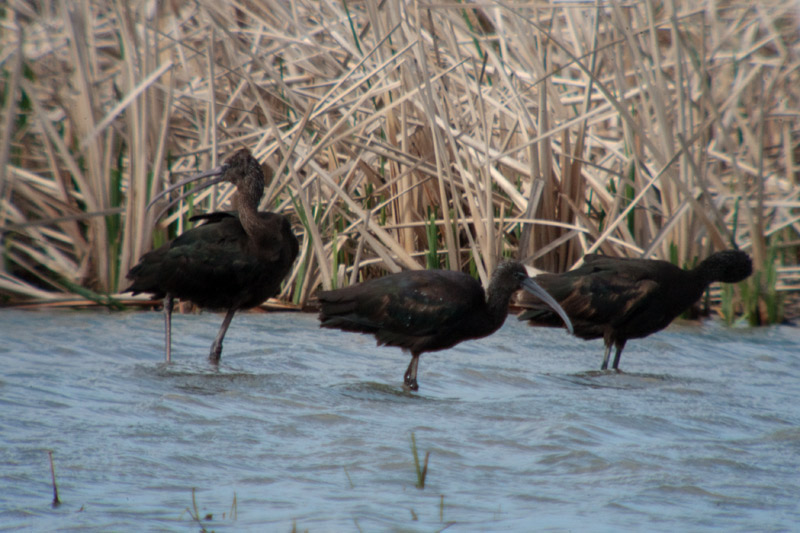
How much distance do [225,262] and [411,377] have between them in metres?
1.30

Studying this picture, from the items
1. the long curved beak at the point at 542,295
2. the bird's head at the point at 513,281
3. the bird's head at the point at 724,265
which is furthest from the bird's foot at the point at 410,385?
the bird's head at the point at 724,265

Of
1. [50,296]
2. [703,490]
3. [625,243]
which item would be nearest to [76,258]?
[50,296]

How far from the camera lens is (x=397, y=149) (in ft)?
22.0

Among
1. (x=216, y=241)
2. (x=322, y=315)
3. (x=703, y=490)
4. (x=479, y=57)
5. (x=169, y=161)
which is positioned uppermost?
(x=479, y=57)

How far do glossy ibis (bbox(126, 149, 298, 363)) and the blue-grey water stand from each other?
1.05ft

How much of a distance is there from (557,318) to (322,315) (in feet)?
4.96

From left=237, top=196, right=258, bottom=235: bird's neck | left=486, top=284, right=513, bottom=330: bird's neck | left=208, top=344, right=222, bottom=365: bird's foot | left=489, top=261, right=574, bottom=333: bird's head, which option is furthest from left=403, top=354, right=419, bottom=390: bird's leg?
left=237, top=196, right=258, bottom=235: bird's neck

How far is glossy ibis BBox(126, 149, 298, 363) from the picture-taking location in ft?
19.1

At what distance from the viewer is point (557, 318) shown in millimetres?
6199

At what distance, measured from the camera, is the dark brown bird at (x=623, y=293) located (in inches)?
241

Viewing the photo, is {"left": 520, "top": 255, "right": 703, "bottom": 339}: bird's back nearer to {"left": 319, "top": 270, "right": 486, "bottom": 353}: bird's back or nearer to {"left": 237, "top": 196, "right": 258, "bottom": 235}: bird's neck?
{"left": 319, "top": 270, "right": 486, "bottom": 353}: bird's back

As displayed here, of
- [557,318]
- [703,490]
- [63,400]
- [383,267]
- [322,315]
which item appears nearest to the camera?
[703,490]

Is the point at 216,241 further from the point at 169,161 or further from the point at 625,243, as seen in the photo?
the point at 625,243

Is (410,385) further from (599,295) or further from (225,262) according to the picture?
(599,295)
